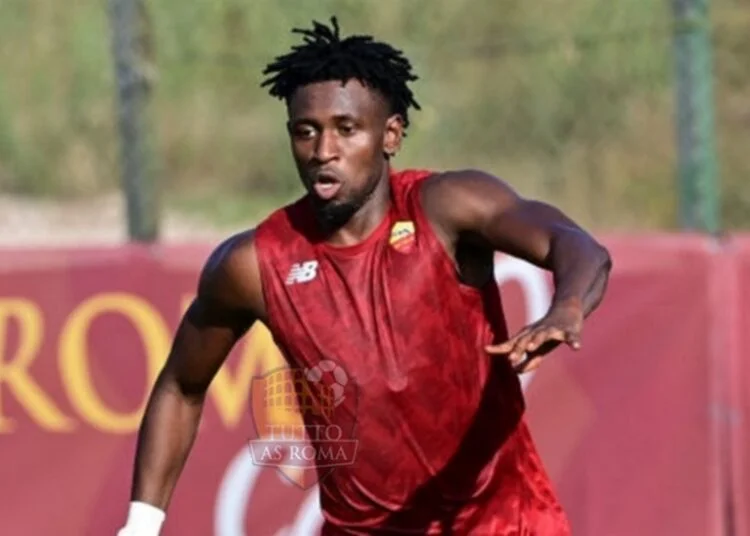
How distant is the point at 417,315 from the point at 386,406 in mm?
239

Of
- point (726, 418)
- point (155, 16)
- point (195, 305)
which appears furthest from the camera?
point (155, 16)

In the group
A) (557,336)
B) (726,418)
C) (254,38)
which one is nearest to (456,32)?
(254,38)

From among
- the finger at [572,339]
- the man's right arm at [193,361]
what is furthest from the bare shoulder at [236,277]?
the finger at [572,339]

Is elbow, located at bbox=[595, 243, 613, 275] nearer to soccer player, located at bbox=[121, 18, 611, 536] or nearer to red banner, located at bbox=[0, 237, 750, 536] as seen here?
soccer player, located at bbox=[121, 18, 611, 536]

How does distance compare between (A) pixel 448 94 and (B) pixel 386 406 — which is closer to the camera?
(B) pixel 386 406

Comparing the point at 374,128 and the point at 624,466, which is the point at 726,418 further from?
the point at 374,128

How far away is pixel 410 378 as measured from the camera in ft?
16.1

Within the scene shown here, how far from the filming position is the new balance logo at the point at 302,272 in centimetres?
503

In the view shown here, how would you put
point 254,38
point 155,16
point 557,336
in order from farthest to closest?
point 254,38, point 155,16, point 557,336

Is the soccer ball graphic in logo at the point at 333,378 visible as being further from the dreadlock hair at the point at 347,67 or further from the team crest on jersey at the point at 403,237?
the dreadlock hair at the point at 347,67

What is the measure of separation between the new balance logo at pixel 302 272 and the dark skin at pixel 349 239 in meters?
0.08

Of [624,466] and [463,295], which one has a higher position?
[463,295]

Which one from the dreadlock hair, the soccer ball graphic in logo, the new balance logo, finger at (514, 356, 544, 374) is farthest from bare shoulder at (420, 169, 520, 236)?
finger at (514, 356, 544, 374)

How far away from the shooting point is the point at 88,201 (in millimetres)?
12594
